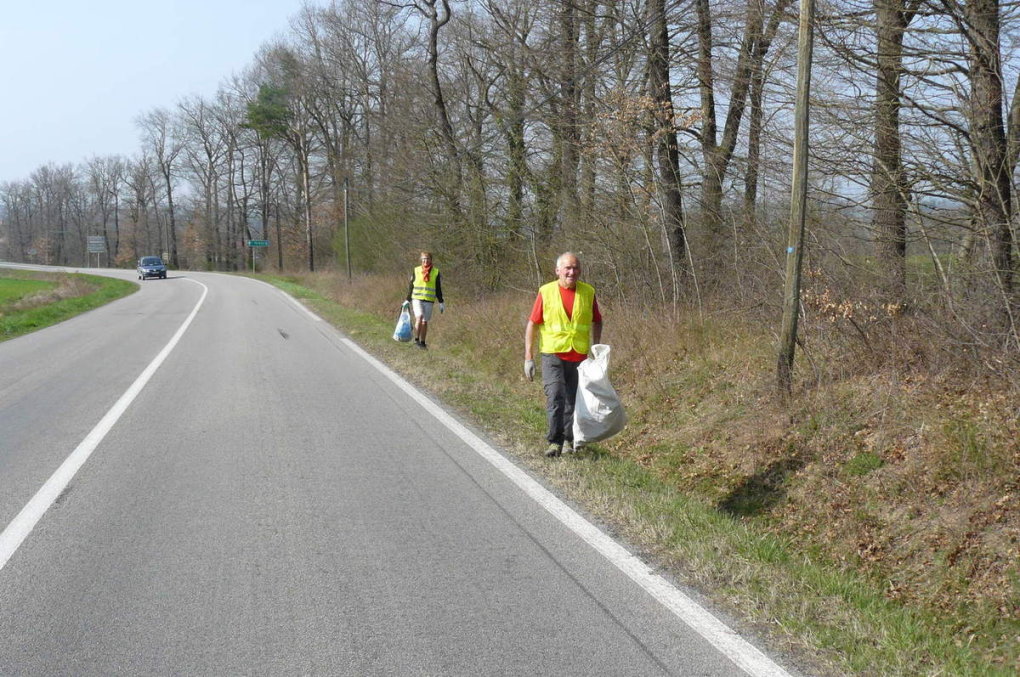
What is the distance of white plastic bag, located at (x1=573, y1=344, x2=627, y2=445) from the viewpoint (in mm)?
6520

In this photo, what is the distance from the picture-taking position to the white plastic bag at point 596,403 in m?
6.52

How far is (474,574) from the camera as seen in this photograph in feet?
14.7

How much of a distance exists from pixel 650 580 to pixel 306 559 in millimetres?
1882

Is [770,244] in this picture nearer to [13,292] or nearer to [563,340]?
[563,340]

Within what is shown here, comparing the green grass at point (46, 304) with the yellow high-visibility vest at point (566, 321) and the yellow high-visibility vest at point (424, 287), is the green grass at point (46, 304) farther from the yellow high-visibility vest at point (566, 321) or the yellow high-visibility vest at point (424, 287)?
the yellow high-visibility vest at point (566, 321)

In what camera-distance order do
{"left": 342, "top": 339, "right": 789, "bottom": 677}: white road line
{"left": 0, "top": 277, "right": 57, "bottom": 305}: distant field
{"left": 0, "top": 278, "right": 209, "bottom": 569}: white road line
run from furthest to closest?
{"left": 0, "top": 277, "right": 57, "bottom": 305}: distant field → {"left": 0, "top": 278, "right": 209, "bottom": 569}: white road line → {"left": 342, "top": 339, "right": 789, "bottom": 677}: white road line

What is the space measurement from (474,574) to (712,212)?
913 centimetres

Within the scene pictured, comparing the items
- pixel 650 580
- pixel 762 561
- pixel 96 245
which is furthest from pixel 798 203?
pixel 96 245

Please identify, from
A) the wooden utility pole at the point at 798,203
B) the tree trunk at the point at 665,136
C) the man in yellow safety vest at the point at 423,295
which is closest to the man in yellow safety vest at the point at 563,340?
the wooden utility pole at the point at 798,203

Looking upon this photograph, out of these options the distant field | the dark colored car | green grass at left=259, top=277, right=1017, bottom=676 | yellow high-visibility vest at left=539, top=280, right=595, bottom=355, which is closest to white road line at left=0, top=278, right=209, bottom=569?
green grass at left=259, top=277, right=1017, bottom=676

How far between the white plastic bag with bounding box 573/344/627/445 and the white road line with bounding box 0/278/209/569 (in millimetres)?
3840

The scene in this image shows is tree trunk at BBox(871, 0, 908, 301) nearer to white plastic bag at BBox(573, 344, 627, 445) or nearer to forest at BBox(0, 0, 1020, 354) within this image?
forest at BBox(0, 0, 1020, 354)

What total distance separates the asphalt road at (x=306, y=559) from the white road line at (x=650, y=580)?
0.01m

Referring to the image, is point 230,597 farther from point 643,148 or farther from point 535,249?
point 535,249
